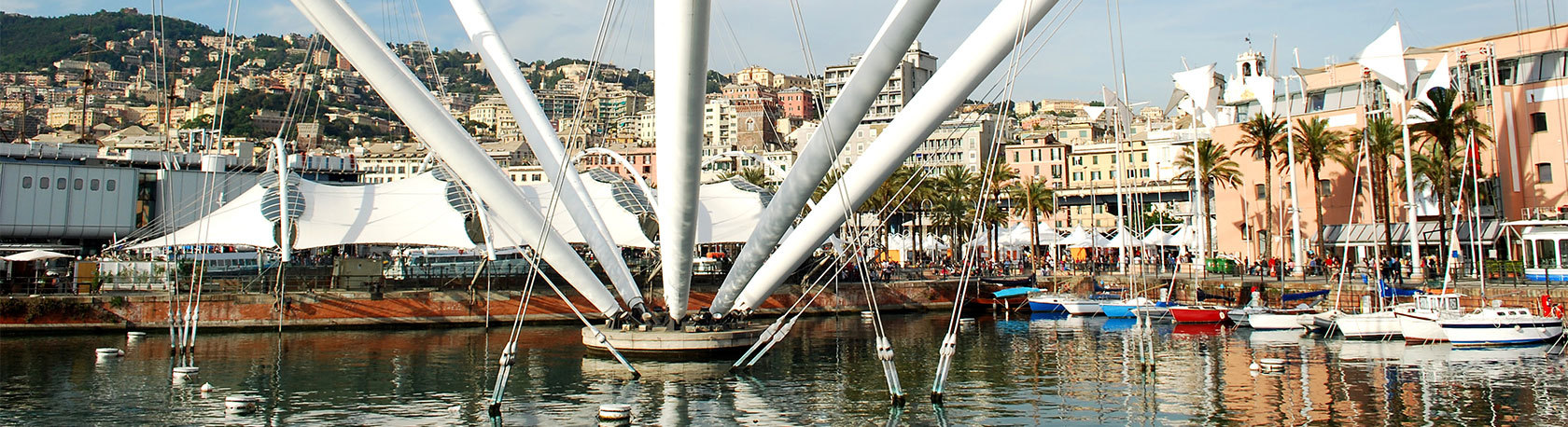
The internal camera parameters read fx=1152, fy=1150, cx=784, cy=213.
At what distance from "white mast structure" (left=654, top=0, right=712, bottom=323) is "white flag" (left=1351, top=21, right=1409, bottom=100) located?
36.0 metres

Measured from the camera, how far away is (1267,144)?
53.1 m

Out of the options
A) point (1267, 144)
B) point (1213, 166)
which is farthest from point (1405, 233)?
point (1213, 166)

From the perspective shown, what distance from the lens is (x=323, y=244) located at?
42875 millimetres

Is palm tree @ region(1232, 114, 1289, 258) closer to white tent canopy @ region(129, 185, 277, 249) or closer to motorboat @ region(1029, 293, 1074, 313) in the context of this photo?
motorboat @ region(1029, 293, 1074, 313)

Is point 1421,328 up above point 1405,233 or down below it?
below

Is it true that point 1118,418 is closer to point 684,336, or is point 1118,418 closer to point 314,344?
point 684,336

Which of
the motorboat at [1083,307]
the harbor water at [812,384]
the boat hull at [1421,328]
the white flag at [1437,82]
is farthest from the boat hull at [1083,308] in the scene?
the boat hull at [1421,328]

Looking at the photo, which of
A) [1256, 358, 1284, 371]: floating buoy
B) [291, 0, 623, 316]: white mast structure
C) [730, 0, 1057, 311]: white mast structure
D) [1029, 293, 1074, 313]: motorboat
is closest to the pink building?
[1029, 293, 1074, 313]: motorboat

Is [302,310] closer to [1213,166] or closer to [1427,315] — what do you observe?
[1427,315]

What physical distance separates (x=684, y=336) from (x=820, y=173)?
7.18 meters

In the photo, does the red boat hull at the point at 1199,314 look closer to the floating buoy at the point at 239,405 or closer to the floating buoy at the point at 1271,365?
the floating buoy at the point at 1271,365

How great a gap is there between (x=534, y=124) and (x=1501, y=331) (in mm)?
26773

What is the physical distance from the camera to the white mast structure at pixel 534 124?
26.9 m

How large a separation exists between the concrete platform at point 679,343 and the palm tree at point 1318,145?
111 feet
